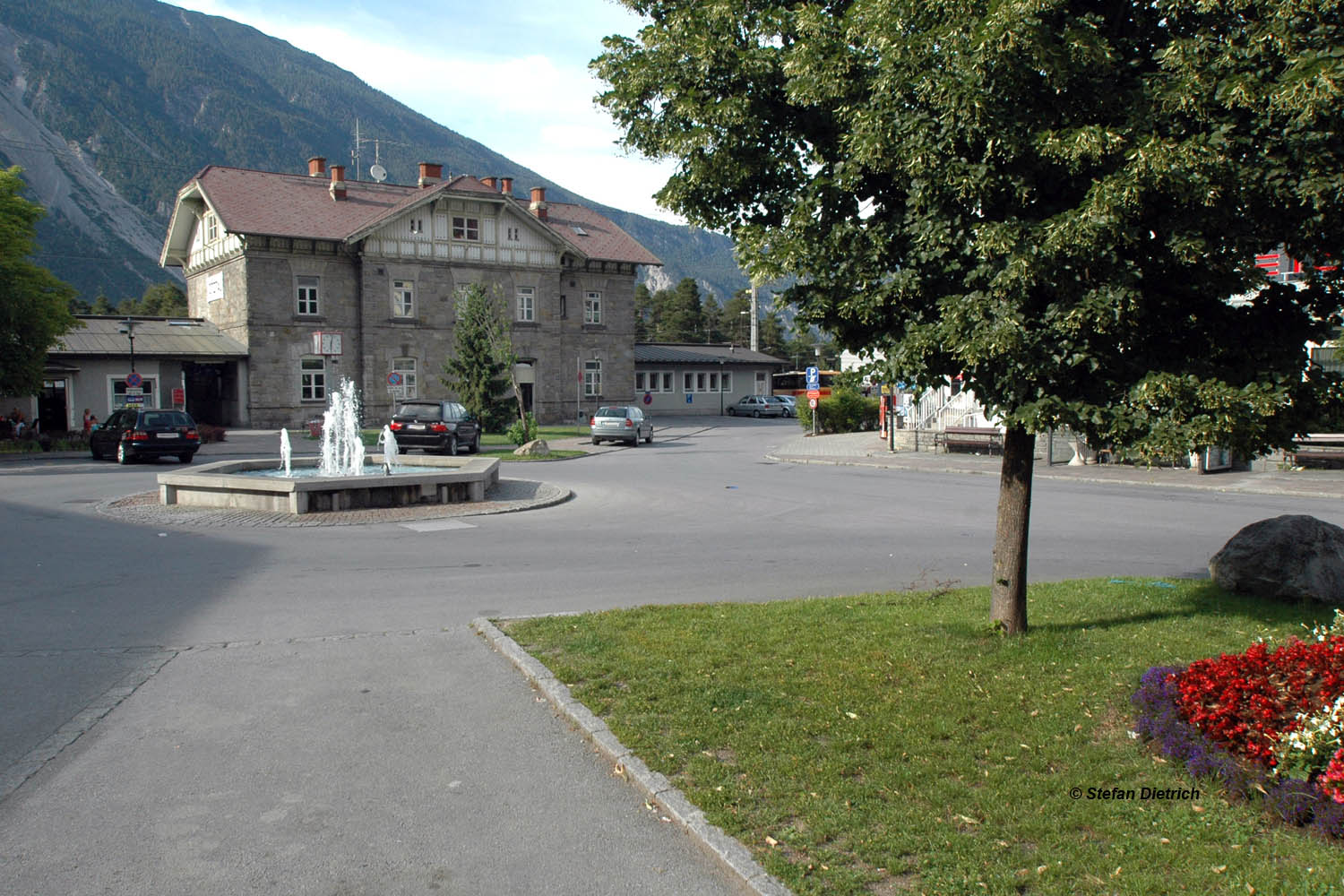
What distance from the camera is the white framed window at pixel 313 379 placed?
45.5 m

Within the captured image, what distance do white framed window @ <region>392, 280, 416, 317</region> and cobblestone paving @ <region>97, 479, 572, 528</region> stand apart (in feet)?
99.3

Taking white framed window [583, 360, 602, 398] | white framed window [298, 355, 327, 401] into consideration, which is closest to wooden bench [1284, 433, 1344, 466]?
white framed window [583, 360, 602, 398]

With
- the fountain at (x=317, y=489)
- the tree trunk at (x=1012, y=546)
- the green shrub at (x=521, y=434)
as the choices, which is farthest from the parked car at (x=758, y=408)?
the tree trunk at (x=1012, y=546)

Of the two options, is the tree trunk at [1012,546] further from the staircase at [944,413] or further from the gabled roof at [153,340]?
the gabled roof at [153,340]

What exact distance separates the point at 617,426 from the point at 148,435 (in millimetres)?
16020

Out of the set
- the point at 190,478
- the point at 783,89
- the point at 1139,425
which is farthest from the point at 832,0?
the point at 190,478

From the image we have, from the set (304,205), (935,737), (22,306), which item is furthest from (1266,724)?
(304,205)

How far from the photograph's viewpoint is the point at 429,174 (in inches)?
2125

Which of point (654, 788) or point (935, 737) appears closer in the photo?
point (654, 788)

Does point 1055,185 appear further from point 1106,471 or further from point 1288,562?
point 1106,471

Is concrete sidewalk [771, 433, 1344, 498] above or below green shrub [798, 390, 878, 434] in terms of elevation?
below

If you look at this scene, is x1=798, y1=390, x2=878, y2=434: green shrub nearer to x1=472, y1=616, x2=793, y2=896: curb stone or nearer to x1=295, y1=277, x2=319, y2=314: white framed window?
x1=295, y1=277, x2=319, y2=314: white framed window

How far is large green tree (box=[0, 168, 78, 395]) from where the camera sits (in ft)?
104

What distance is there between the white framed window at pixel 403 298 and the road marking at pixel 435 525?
34.6 meters
